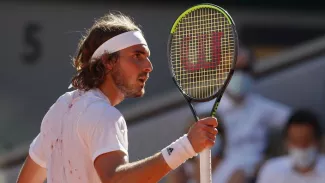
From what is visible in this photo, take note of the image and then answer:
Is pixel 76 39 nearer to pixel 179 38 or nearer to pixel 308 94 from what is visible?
pixel 308 94

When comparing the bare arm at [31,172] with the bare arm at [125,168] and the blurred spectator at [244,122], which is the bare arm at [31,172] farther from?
the blurred spectator at [244,122]

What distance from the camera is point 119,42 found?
454 centimetres

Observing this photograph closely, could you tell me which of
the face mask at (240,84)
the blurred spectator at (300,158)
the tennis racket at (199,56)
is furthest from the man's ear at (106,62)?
the face mask at (240,84)

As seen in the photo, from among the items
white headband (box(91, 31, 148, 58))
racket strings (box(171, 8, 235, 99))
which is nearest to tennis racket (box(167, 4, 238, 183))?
racket strings (box(171, 8, 235, 99))

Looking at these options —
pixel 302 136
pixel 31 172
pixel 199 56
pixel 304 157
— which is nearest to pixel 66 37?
pixel 302 136

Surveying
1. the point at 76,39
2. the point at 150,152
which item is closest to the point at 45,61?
the point at 76,39

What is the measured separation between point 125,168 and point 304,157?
11.6 feet

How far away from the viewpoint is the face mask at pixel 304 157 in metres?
7.43

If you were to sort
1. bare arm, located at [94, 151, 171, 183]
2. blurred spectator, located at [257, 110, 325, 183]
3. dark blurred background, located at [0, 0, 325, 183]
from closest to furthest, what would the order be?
bare arm, located at [94, 151, 171, 183], blurred spectator, located at [257, 110, 325, 183], dark blurred background, located at [0, 0, 325, 183]

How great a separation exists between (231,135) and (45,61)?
2.88 metres

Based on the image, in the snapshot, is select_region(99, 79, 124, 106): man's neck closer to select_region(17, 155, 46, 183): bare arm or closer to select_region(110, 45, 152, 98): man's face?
select_region(110, 45, 152, 98): man's face

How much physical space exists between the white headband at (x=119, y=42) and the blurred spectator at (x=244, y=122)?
322cm

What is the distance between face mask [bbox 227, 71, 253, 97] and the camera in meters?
8.30

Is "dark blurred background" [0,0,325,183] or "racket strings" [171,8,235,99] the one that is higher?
"racket strings" [171,8,235,99]
